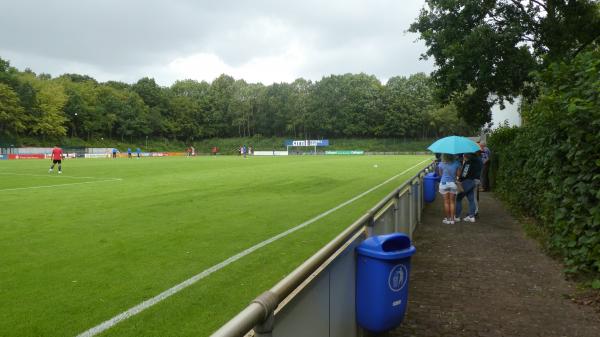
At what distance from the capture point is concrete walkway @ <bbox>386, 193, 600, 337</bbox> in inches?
182

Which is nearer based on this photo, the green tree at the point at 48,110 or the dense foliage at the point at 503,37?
the dense foliage at the point at 503,37

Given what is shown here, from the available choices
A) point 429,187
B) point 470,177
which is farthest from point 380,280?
point 429,187

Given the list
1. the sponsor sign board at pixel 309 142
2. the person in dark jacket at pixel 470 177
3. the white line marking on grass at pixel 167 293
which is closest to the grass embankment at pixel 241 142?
the sponsor sign board at pixel 309 142

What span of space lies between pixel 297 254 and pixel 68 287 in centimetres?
330

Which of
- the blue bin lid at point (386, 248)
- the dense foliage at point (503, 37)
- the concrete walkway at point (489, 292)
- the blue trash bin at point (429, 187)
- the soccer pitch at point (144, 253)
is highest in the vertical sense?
the dense foliage at point (503, 37)

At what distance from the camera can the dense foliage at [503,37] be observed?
614 inches

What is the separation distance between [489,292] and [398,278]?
8.60 ft

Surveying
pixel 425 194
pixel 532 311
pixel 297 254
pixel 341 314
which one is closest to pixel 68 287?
pixel 297 254

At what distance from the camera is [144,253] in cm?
728

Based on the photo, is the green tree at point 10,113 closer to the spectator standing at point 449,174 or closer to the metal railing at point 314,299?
the spectator standing at point 449,174

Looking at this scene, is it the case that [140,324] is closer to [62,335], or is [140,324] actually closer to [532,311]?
[62,335]

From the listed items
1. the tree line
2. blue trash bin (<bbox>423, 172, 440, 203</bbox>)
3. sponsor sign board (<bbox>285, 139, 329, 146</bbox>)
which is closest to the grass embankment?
the tree line

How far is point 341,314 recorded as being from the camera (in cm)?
344

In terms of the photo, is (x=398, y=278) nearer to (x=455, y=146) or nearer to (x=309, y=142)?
(x=455, y=146)
